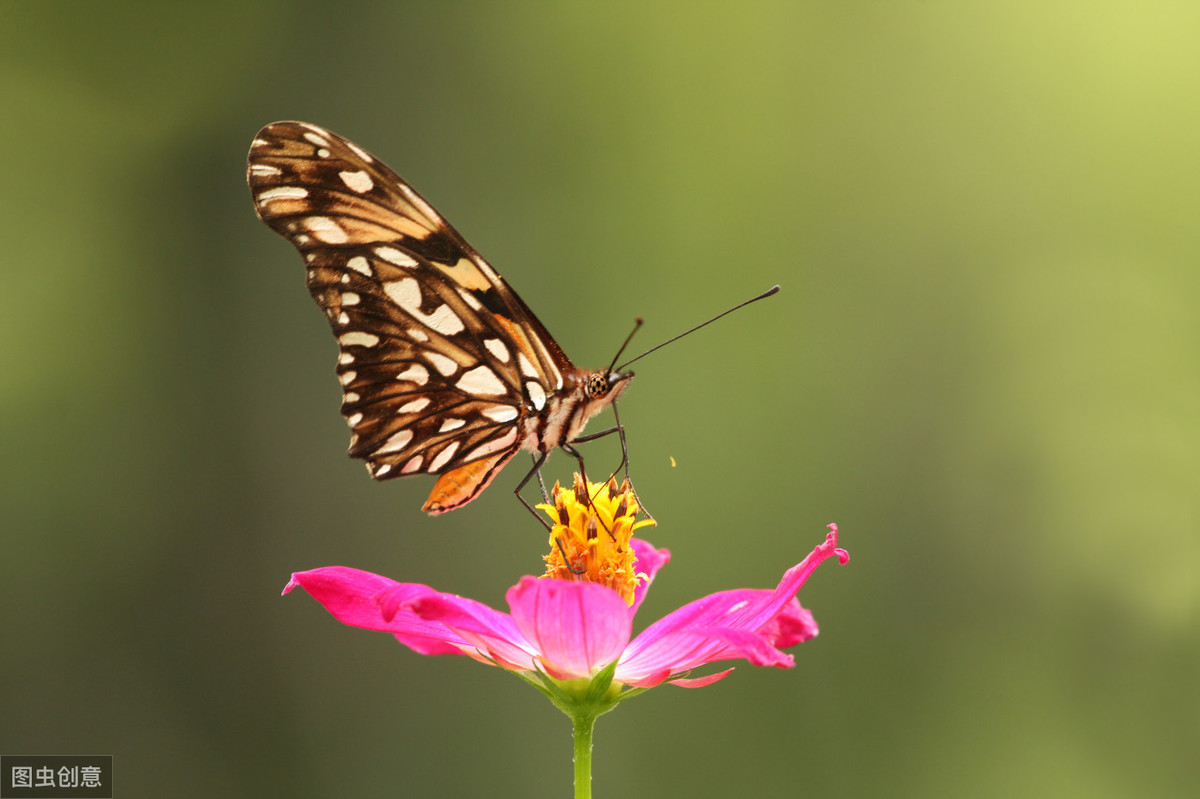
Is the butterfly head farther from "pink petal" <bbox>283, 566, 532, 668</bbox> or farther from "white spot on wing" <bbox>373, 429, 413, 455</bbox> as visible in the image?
"pink petal" <bbox>283, 566, 532, 668</bbox>

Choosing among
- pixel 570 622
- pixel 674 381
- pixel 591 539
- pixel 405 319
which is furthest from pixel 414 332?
pixel 674 381

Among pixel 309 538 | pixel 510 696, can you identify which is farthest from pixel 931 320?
pixel 309 538

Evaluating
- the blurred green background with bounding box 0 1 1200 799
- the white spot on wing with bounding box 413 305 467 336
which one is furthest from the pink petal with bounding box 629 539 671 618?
the blurred green background with bounding box 0 1 1200 799

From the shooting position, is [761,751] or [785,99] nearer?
[761,751]

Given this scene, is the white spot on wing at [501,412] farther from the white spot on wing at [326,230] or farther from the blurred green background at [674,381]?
the blurred green background at [674,381]

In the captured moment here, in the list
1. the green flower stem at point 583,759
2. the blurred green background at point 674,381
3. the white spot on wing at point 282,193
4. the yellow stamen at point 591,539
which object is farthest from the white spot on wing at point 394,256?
the blurred green background at point 674,381

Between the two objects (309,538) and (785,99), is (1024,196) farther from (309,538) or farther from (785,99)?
(309,538)

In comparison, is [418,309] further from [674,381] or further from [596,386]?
[674,381]
